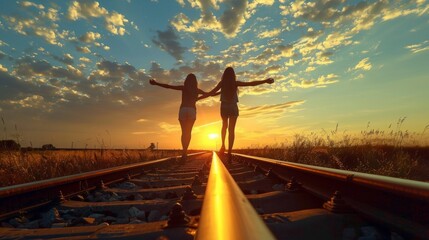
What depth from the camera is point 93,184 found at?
Answer: 203 inches

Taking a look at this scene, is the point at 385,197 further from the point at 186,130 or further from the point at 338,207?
the point at 186,130

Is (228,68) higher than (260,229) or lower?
higher

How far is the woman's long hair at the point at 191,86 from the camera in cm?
1048

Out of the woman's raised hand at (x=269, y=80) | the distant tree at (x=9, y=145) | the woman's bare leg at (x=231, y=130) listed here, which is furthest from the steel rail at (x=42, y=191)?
the woman's raised hand at (x=269, y=80)

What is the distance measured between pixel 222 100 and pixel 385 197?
21.6 feet

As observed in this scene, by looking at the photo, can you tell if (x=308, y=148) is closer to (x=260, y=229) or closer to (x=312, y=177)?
(x=312, y=177)

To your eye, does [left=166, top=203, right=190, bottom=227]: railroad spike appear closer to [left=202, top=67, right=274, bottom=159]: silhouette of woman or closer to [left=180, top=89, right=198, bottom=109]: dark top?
[left=202, top=67, right=274, bottom=159]: silhouette of woman

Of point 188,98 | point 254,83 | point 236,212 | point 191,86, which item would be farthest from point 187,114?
point 236,212

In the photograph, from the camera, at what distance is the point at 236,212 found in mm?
1493

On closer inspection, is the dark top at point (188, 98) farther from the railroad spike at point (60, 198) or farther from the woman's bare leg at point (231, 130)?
the railroad spike at point (60, 198)

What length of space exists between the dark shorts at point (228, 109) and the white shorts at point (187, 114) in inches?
73.7

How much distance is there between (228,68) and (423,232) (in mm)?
7371

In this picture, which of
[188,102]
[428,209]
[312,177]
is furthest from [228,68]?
[428,209]

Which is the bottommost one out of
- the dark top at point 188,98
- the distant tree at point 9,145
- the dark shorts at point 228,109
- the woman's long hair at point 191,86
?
the distant tree at point 9,145
